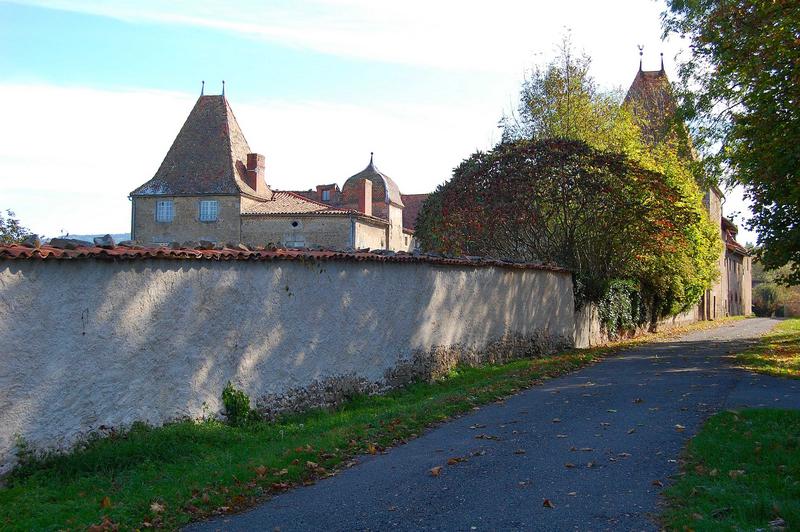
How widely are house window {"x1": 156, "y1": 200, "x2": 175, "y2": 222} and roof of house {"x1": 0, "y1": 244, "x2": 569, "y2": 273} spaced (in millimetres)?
38827

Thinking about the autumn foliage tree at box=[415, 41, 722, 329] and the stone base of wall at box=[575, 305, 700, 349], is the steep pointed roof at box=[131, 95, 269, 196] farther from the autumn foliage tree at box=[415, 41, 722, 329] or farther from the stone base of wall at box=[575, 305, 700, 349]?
the stone base of wall at box=[575, 305, 700, 349]

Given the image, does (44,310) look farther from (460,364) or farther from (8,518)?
(460,364)

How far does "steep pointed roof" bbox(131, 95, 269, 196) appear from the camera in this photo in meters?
50.2

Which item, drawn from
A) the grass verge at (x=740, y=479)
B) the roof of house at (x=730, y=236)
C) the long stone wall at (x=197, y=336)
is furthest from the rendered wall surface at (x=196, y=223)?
the grass verge at (x=740, y=479)

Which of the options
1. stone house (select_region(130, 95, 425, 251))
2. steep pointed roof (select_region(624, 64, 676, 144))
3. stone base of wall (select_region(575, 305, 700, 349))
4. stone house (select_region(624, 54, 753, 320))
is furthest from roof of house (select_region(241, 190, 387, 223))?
stone base of wall (select_region(575, 305, 700, 349))

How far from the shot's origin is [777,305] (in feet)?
247

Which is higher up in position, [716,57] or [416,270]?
[716,57]

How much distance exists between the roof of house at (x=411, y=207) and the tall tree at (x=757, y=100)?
158ft

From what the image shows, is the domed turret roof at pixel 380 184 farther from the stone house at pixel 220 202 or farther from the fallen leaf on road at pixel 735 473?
the fallen leaf on road at pixel 735 473

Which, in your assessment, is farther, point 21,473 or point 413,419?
point 413,419

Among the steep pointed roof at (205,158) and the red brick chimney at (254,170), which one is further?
the red brick chimney at (254,170)

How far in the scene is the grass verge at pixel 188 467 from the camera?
6.23 metres

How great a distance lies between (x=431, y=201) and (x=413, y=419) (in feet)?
64.2

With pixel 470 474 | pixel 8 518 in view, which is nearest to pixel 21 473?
pixel 8 518
